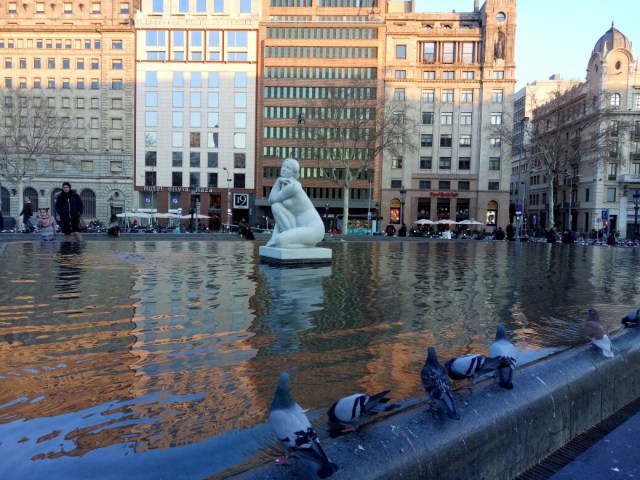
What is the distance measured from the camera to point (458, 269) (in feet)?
43.5

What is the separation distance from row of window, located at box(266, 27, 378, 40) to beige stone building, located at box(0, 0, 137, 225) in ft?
57.3

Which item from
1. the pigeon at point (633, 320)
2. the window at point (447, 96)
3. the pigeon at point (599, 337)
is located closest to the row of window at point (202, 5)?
the window at point (447, 96)

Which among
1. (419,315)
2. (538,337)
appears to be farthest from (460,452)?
(419,315)

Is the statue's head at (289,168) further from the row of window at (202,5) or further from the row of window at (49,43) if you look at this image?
the row of window at (49,43)

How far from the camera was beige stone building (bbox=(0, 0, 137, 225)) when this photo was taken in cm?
6141

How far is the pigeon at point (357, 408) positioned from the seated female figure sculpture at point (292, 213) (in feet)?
31.0

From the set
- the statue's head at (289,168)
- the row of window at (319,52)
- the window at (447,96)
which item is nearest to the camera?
the statue's head at (289,168)

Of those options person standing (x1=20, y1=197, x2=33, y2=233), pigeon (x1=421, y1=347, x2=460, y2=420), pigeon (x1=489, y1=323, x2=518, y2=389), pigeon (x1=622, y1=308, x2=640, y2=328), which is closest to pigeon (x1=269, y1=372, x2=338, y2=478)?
pigeon (x1=421, y1=347, x2=460, y2=420)

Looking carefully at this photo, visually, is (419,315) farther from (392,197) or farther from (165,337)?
(392,197)

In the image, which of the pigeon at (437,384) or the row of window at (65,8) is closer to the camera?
the pigeon at (437,384)

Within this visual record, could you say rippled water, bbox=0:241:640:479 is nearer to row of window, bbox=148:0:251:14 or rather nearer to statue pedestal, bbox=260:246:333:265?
statue pedestal, bbox=260:246:333:265

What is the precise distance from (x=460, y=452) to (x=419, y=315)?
3907 millimetres

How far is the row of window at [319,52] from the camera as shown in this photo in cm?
6331

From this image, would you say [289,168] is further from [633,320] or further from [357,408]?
[357,408]
